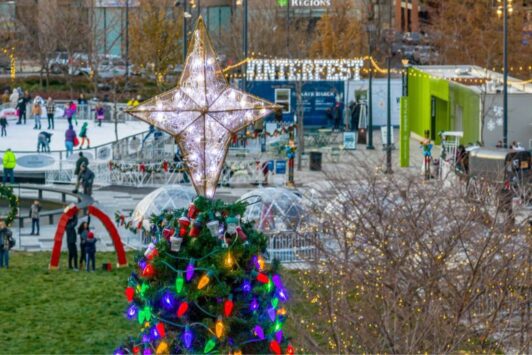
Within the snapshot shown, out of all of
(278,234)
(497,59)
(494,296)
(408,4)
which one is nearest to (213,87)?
(494,296)

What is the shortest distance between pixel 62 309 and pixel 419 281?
942cm

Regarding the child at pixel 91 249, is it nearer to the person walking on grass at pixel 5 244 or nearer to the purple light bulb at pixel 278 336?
the person walking on grass at pixel 5 244

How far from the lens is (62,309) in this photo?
25.8m

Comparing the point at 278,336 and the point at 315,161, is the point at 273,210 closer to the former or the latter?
the point at 315,161

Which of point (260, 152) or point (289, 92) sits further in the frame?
point (289, 92)

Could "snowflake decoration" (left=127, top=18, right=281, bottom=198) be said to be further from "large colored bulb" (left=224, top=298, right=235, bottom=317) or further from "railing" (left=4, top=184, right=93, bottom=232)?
"railing" (left=4, top=184, right=93, bottom=232)

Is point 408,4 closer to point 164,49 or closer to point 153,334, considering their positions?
point 164,49

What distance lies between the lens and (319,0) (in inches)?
3460

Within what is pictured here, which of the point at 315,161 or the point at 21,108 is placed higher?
the point at 21,108

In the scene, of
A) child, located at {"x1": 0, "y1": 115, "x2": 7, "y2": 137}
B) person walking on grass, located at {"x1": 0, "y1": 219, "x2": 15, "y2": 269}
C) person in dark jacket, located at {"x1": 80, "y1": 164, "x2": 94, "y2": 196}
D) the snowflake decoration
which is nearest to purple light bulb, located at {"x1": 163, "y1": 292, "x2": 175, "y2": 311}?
the snowflake decoration

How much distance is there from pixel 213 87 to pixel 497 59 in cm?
5494

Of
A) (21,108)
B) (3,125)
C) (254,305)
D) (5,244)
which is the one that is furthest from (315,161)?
(254,305)

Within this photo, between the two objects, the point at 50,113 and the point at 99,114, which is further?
the point at 99,114

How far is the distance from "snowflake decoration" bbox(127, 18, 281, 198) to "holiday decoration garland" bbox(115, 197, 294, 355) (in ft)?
2.03
